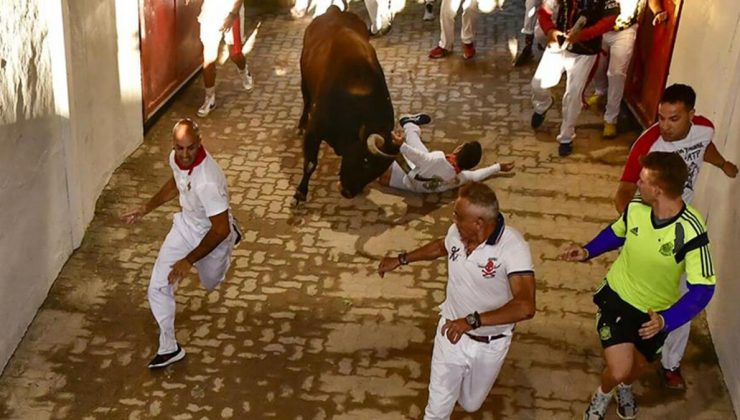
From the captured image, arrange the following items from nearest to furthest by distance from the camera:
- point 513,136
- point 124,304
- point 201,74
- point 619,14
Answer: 1. point 124,304
2. point 619,14
3. point 513,136
4. point 201,74

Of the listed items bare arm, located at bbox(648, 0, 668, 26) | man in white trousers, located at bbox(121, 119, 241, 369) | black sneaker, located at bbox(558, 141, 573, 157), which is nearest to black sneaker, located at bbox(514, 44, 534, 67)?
bare arm, located at bbox(648, 0, 668, 26)

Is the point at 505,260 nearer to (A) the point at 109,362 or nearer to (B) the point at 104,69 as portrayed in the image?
(A) the point at 109,362

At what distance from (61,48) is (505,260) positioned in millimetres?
3880

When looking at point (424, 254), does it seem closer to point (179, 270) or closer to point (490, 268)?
point (490, 268)

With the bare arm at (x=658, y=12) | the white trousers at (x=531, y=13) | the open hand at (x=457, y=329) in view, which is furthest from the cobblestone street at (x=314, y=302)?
the white trousers at (x=531, y=13)

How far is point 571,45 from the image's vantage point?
8711 millimetres

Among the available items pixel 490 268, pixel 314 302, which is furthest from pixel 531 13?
pixel 490 268

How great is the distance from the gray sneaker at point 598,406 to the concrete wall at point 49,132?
3.69m

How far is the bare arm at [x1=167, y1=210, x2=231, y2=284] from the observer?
5746 millimetres

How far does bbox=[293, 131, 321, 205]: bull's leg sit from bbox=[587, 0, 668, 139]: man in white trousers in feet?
9.76

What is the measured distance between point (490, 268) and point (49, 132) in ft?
12.0

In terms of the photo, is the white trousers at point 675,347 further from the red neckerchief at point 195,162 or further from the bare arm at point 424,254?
the red neckerchief at point 195,162

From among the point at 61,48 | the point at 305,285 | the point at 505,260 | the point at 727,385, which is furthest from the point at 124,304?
the point at 727,385

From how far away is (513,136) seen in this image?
956 centimetres
